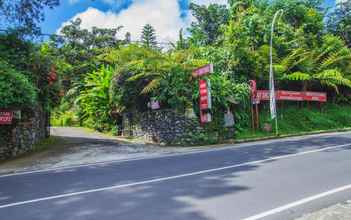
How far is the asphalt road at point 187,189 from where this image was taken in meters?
4.98

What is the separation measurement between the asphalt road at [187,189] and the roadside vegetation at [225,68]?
5462 mm

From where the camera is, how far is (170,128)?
15086 mm

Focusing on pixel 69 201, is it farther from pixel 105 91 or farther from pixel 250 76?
pixel 105 91

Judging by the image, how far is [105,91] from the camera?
71.3 ft

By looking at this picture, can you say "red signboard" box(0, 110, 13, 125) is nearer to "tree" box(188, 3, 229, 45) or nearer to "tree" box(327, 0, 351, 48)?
"tree" box(188, 3, 229, 45)

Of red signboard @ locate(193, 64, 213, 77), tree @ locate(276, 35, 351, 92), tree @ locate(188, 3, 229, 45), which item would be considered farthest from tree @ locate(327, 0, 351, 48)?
red signboard @ locate(193, 64, 213, 77)

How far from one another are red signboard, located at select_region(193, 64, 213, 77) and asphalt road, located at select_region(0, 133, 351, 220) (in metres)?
4.56

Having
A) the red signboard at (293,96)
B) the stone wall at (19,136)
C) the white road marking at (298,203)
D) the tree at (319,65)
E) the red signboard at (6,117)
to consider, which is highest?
the tree at (319,65)

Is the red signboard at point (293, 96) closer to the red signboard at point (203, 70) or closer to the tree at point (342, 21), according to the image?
the red signboard at point (203, 70)

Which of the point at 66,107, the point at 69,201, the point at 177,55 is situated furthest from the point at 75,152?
the point at 66,107

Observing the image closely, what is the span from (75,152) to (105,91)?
8.85 meters

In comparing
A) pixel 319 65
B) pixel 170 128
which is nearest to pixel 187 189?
pixel 170 128

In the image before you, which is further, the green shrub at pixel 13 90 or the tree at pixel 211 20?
the tree at pixel 211 20

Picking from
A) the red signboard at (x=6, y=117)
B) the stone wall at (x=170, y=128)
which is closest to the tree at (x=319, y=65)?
the stone wall at (x=170, y=128)
